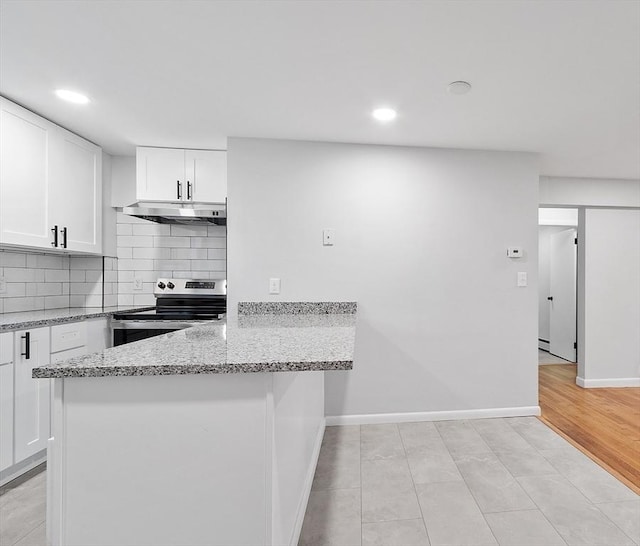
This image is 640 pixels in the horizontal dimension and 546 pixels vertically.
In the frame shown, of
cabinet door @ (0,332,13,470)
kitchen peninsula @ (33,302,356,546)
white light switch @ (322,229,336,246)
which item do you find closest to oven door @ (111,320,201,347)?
cabinet door @ (0,332,13,470)

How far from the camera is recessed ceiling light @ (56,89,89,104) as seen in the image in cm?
200

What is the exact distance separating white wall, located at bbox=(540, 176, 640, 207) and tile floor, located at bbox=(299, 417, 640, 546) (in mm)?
2352

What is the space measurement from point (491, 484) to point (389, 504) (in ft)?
2.03

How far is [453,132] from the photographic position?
8.19ft

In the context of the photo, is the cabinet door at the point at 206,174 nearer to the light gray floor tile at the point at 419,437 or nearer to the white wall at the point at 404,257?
the white wall at the point at 404,257

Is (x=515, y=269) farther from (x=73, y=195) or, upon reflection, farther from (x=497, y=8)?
(x=73, y=195)

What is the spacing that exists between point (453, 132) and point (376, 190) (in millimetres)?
682

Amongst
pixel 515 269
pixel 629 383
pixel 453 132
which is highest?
pixel 453 132

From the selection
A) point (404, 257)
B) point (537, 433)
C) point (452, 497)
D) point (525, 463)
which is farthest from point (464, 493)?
point (404, 257)

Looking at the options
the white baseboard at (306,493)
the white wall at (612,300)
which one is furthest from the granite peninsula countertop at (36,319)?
the white wall at (612,300)

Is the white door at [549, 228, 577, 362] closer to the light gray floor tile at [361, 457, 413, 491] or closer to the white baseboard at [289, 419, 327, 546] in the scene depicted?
the light gray floor tile at [361, 457, 413, 491]

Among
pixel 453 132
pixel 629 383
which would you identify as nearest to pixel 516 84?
pixel 453 132

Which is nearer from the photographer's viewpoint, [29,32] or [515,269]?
[29,32]

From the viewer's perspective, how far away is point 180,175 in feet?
9.23
